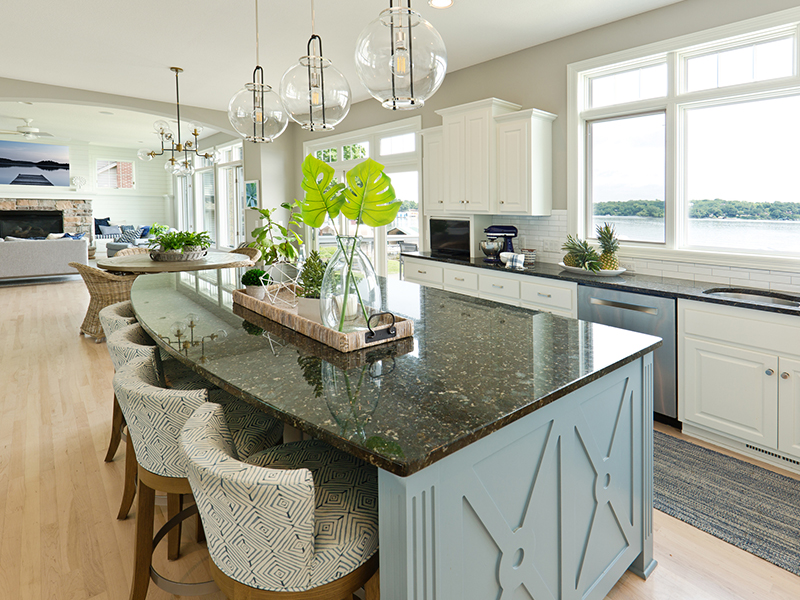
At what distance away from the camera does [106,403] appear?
12.1 feet

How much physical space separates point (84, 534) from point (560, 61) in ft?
15.6

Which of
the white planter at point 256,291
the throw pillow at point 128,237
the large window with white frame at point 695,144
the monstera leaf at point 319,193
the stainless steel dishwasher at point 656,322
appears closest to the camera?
the monstera leaf at point 319,193

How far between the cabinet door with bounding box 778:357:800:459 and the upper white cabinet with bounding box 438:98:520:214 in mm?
2593

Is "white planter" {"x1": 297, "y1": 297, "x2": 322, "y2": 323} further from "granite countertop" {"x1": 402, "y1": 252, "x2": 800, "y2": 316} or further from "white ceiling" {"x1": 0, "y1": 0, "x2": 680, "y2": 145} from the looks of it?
"white ceiling" {"x1": 0, "y1": 0, "x2": 680, "y2": 145}

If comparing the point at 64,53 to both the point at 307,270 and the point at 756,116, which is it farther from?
the point at 756,116

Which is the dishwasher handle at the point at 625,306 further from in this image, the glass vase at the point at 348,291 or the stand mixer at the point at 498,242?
the glass vase at the point at 348,291

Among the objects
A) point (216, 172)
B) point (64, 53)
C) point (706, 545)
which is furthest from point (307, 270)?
point (216, 172)

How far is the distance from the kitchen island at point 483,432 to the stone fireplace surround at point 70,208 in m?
13.2

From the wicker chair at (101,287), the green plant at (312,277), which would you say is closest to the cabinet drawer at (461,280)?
the green plant at (312,277)

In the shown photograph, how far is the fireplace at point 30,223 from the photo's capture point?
39.3ft

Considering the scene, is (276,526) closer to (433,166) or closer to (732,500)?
(732,500)

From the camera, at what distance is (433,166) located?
17.4 feet

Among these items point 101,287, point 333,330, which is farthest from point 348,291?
point 101,287

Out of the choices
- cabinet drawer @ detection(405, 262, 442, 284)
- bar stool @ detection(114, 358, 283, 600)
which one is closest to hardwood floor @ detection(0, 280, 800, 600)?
bar stool @ detection(114, 358, 283, 600)
